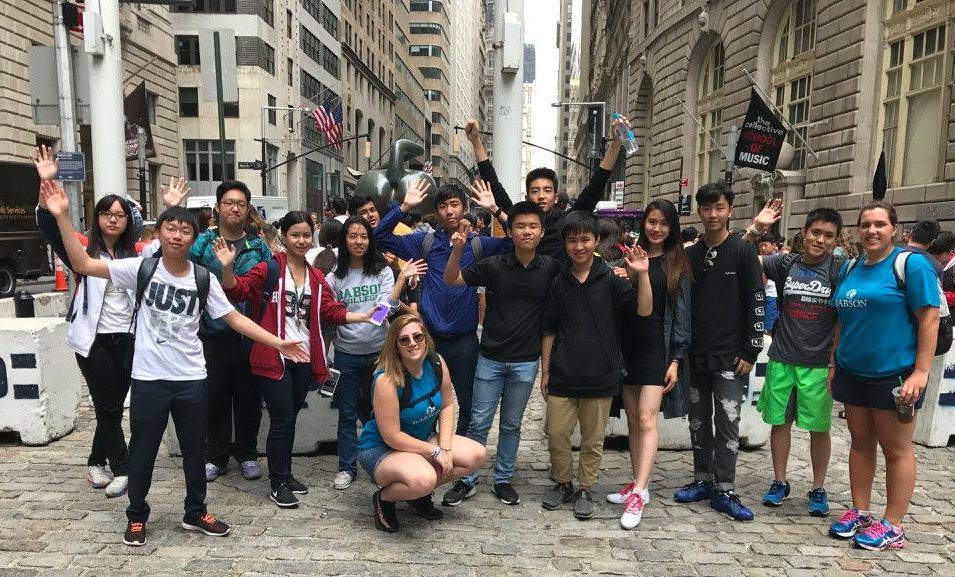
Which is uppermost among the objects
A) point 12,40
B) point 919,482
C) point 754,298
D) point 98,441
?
point 12,40

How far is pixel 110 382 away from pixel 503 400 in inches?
105

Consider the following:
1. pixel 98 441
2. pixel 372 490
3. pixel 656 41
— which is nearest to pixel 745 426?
pixel 372 490

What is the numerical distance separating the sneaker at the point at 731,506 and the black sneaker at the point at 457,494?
1687 millimetres

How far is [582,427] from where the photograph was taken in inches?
169

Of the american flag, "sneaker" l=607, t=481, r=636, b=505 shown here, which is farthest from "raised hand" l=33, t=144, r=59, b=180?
the american flag

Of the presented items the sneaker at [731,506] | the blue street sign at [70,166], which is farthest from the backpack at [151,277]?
Answer: the blue street sign at [70,166]

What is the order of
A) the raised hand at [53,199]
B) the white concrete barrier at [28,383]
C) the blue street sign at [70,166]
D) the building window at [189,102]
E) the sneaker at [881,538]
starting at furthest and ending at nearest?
the building window at [189,102] → the blue street sign at [70,166] → the white concrete barrier at [28,383] → the sneaker at [881,538] → the raised hand at [53,199]

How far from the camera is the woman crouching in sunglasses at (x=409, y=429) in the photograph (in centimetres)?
386

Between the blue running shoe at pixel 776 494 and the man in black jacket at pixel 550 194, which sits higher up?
the man in black jacket at pixel 550 194

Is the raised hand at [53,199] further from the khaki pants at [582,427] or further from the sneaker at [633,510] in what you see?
the sneaker at [633,510]

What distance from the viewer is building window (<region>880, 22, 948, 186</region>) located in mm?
15254

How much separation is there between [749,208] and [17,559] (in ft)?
77.6

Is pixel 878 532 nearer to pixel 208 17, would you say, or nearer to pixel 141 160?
pixel 141 160

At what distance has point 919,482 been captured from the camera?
5008 mm
